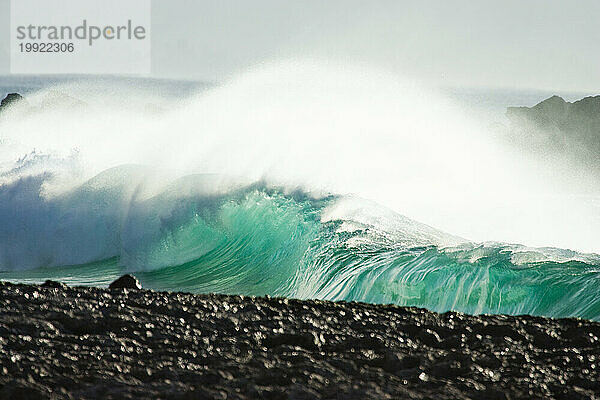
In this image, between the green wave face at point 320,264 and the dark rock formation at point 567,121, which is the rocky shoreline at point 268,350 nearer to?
the green wave face at point 320,264

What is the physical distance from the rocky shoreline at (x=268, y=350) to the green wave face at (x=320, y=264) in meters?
3.73

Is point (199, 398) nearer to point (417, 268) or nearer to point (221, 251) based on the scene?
point (417, 268)

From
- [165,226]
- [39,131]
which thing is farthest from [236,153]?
[39,131]

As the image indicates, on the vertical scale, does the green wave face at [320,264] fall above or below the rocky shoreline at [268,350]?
below

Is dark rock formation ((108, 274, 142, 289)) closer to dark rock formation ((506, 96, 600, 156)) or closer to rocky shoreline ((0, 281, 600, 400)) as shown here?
rocky shoreline ((0, 281, 600, 400))

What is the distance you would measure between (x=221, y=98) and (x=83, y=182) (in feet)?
18.2

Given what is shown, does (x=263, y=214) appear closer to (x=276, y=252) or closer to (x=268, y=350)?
(x=276, y=252)

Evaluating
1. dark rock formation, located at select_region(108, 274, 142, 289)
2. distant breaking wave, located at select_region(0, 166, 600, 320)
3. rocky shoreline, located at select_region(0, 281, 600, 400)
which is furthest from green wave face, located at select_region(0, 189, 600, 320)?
dark rock formation, located at select_region(108, 274, 142, 289)

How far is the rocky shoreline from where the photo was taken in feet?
14.6

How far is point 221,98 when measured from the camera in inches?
860

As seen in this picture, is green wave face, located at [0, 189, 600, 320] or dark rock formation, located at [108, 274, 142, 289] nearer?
dark rock formation, located at [108, 274, 142, 289]

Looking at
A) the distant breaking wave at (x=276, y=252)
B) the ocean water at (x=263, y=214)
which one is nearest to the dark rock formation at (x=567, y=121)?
the ocean water at (x=263, y=214)

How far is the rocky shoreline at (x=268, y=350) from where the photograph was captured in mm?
4461

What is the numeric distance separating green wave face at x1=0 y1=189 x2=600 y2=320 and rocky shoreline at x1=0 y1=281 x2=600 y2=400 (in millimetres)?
3726
